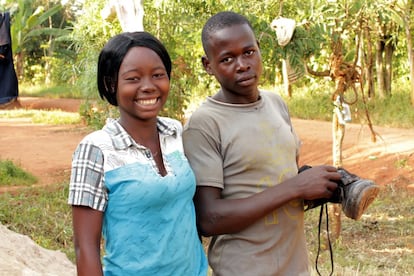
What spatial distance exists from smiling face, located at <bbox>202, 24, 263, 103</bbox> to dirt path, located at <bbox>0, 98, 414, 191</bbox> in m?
6.61

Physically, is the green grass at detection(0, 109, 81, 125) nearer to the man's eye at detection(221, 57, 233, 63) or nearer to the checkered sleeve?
the man's eye at detection(221, 57, 233, 63)

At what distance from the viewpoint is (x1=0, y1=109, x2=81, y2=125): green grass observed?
14.7m

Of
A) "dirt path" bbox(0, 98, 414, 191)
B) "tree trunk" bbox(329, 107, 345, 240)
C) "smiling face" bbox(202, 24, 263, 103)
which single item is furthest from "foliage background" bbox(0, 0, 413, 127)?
"smiling face" bbox(202, 24, 263, 103)

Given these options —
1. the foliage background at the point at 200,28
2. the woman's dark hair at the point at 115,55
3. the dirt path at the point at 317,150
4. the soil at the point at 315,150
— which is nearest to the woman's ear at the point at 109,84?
the woman's dark hair at the point at 115,55

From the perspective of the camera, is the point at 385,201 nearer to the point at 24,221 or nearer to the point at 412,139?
the point at 412,139

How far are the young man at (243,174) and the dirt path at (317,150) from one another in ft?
21.5

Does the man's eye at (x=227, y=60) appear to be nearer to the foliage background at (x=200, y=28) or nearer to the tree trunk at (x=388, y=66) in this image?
the foliage background at (x=200, y=28)

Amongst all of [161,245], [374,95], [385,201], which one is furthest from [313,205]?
[374,95]

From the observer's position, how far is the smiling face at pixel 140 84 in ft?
5.82

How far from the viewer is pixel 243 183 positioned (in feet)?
6.28

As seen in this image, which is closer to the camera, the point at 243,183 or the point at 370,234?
the point at 243,183

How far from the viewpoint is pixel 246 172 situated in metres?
1.92

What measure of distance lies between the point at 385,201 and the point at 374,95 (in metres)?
6.43

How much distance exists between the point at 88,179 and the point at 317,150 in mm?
8509
